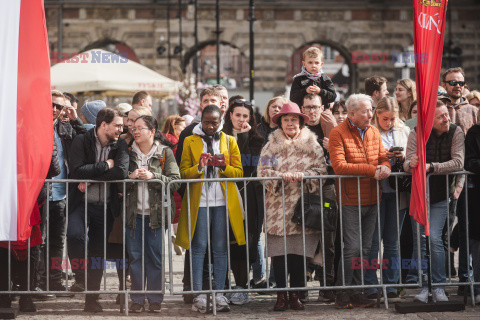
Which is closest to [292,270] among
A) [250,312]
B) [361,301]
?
[250,312]

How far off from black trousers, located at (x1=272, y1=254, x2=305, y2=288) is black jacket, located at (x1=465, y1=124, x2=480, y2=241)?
1641 mm

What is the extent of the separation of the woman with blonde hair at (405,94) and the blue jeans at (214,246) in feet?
8.52

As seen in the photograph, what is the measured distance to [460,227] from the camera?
746cm

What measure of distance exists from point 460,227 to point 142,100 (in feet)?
12.9

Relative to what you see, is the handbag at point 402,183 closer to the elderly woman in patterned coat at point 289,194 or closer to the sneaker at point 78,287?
the elderly woman in patterned coat at point 289,194

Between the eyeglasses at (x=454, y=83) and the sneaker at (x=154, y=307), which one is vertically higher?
the eyeglasses at (x=454, y=83)

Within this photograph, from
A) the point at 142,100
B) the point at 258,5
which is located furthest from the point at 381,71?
the point at 142,100

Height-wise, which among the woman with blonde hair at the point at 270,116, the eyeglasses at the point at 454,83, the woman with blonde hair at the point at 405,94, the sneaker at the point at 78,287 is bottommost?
the sneaker at the point at 78,287

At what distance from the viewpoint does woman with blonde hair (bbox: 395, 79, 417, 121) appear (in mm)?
8188

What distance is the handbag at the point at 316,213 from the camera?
263 inches

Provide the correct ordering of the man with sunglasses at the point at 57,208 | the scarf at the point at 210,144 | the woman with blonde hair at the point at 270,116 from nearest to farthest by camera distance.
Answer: the scarf at the point at 210,144 < the man with sunglasses at the point at 57,208 < the woman with blonde hair at the point at 270,116

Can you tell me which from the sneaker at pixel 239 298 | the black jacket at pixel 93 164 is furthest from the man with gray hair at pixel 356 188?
the black jacket at pixel 93 164

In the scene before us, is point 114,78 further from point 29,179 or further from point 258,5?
point 258,5

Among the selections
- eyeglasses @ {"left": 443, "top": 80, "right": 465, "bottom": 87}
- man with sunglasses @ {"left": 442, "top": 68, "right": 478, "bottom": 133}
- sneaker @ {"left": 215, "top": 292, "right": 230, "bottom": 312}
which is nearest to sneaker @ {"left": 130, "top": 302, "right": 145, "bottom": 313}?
sneaker @ {"left": 215, "top": 292, "right": 230, "bottom": 312}
